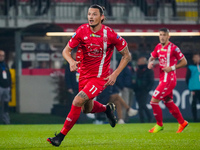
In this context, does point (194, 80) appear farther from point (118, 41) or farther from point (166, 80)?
point (118, 41)

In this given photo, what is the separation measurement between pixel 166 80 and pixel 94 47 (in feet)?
10.6

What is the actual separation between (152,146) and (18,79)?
7855 millimetres

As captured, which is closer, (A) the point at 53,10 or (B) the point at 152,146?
(B) the point at 152,146

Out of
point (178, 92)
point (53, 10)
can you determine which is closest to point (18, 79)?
point (53, 10)

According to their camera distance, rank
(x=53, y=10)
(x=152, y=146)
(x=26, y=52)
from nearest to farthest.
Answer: (x=152, y=146), (x=26, y=52), (x=53, y=10)

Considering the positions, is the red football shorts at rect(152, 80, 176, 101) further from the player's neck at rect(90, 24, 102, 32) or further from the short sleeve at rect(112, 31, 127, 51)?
the player's neck at rect(90, 24, 102, 32)

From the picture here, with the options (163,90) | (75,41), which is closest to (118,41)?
(75,41)

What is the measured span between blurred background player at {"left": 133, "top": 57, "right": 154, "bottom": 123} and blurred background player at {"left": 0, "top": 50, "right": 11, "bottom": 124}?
3.59 m

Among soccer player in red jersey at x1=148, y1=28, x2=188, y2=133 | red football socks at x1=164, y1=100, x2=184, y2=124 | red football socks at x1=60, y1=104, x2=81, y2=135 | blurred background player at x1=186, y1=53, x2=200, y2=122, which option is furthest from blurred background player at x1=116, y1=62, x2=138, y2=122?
red football socks at x1=60, y1=104, x2=81, y2=135

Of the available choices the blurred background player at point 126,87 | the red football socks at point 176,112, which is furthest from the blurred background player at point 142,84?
the red football socks at point 176,112

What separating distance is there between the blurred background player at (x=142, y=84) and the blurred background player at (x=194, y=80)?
Result: 107cm

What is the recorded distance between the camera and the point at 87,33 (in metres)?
7.28

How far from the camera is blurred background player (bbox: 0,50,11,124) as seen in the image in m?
13.7

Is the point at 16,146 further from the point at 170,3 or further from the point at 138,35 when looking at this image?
the point at 170,3
